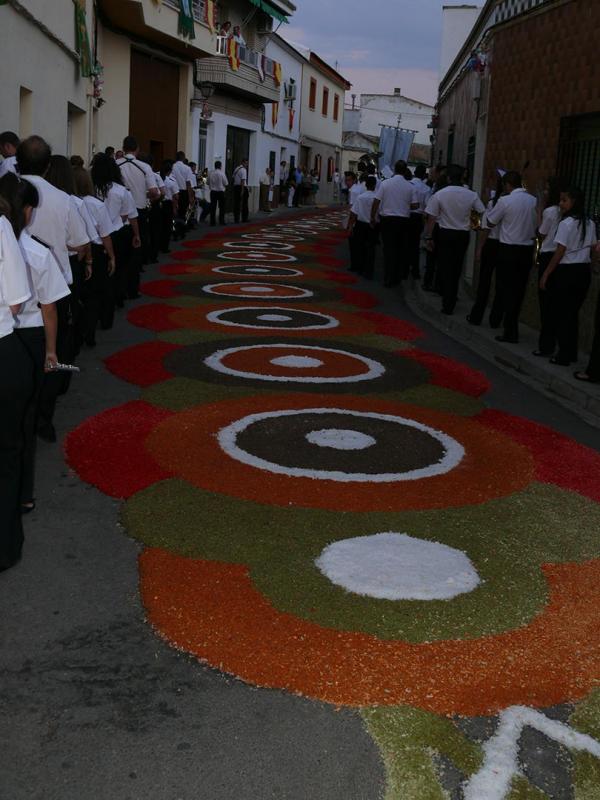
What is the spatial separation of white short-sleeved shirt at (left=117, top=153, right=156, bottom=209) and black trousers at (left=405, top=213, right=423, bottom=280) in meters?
5.21

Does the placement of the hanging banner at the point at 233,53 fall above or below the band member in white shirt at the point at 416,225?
above

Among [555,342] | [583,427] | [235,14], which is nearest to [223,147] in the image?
[235,14]

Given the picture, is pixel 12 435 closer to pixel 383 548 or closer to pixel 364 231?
pixel 383 548

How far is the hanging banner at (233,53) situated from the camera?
113 ft

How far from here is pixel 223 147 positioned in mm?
37375

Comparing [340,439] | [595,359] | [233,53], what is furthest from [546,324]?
[233,53]

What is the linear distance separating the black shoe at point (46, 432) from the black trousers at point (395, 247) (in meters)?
10.7

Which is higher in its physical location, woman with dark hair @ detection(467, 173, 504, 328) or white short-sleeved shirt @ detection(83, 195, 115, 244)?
white short-sleeved shirt @ detection(83, 195, 115, 244)

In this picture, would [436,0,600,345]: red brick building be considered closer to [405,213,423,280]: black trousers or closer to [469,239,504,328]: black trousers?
[469,239,504,328]: black trousers

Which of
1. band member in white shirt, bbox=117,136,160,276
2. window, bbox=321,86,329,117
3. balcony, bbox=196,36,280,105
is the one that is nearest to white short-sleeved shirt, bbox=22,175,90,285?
band member in white shirt, bbox=117,136,160,276

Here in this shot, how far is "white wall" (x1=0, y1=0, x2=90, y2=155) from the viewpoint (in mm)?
13680

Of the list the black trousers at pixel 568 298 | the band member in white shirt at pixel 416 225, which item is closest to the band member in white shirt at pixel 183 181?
the band member in white shirt at pixel 416 225

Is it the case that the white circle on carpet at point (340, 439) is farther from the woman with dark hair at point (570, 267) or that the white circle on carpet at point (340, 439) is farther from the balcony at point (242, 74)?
the balcony at point (242, 74)

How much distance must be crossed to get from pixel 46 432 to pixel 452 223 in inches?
312
